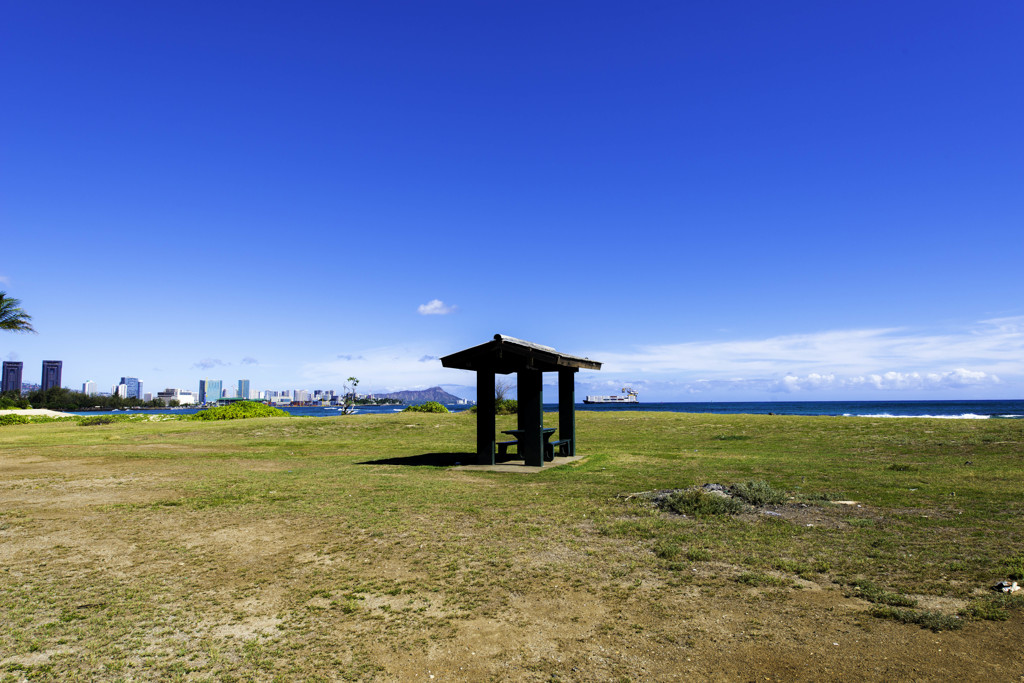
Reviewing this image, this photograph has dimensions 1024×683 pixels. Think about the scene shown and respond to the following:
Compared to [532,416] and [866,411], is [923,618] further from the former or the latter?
[866,411]

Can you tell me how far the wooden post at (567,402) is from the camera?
55.0 feet

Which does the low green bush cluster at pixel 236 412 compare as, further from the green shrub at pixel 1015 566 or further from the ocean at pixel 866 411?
the green shrub at pixel 1015 566

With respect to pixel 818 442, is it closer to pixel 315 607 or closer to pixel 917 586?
pixel 917 586

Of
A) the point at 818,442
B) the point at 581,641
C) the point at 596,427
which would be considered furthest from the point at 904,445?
the point at 581,641

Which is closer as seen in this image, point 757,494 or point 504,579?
point 504,579

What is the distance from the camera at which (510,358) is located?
48.6ft

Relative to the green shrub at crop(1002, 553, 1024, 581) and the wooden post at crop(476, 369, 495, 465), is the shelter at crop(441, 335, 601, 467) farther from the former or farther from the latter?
the green shrub at crop(1002, 553, 1024, 581)

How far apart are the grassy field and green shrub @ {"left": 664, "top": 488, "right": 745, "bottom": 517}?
0.27 metres

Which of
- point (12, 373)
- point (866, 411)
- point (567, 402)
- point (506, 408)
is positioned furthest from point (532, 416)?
point (12, 373)

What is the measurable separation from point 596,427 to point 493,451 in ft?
41.9

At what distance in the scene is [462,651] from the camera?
4137mm

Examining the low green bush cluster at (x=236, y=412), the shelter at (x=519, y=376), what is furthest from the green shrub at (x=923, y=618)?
the low green bush cluster at (x=236, y=412)

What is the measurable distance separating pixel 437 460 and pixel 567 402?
14.1ft

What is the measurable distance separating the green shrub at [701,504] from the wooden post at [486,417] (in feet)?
22.7
